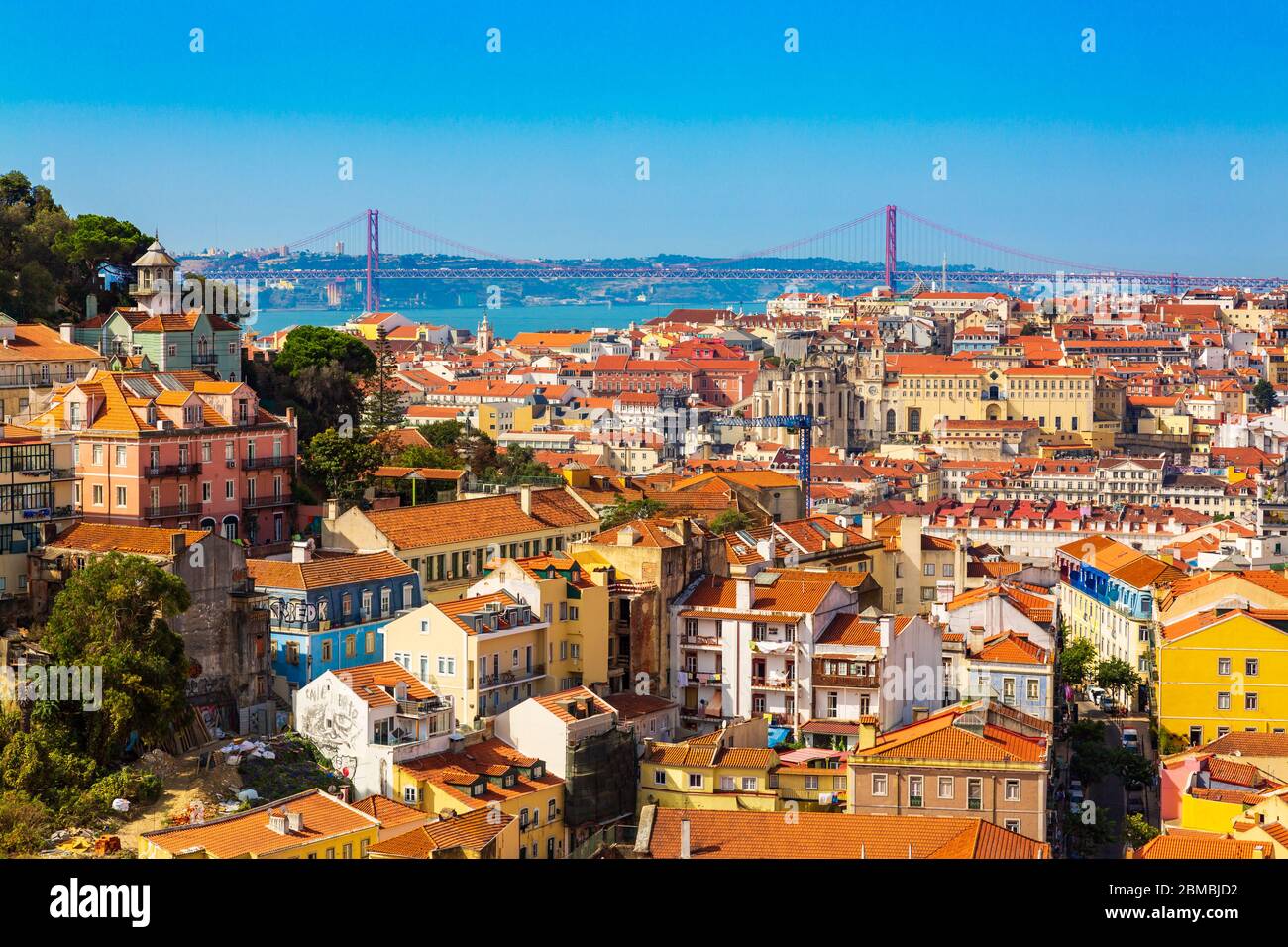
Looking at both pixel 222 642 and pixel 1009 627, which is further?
pixel 1009 627

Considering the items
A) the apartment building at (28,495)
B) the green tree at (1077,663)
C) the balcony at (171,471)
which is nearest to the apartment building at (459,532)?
the balcony at (171,471)

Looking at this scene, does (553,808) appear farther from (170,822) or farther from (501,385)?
(501,385)

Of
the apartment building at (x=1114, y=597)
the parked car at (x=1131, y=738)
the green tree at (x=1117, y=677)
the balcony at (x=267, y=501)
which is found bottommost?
the parked car at (x=1131, y=738)

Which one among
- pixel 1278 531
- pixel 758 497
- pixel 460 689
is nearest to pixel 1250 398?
pixel 1278 531

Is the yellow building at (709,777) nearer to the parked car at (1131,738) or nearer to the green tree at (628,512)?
the parked car at (1131,738)

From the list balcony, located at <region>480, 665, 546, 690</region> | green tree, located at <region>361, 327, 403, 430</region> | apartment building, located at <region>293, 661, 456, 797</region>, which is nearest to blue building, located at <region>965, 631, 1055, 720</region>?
balcony, located at <region>480, 665, 546, 690</region>

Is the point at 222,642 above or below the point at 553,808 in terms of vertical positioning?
above

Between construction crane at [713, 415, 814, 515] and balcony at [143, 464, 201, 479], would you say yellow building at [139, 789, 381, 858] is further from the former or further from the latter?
construction crane at [713, 415, 814, 515]
